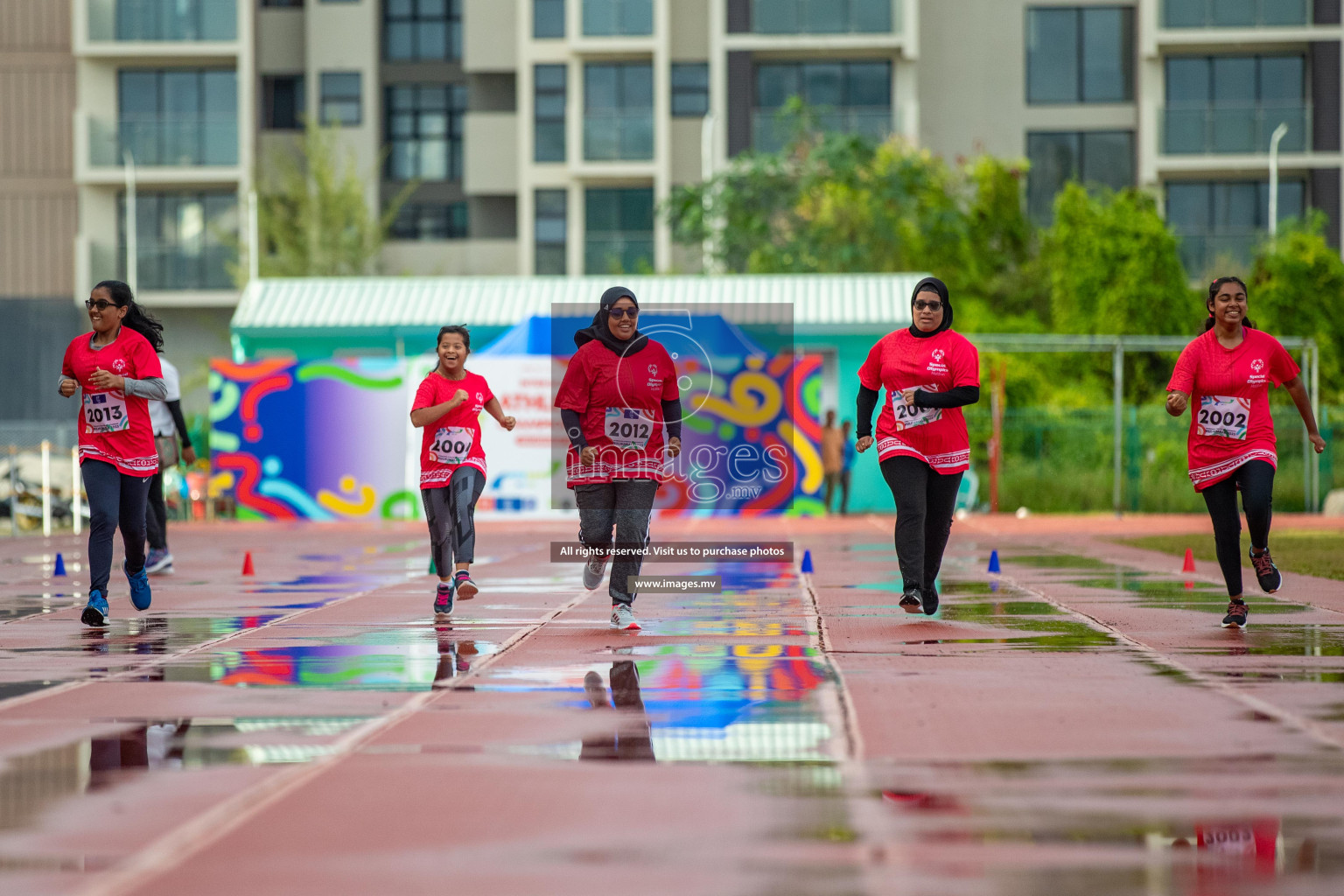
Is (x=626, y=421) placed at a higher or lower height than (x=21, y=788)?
higher

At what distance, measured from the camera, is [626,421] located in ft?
32.3

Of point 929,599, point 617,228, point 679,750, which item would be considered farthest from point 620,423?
point 617,228

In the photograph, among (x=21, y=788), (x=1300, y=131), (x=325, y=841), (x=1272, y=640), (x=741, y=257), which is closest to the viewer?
(x=325, y=841)

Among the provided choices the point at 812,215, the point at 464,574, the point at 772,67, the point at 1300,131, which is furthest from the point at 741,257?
the point at 464,574

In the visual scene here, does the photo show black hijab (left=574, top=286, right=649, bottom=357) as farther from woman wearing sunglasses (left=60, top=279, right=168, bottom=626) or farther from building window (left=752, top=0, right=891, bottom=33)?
building window (left=752, top=0, right=891, bottom=33)

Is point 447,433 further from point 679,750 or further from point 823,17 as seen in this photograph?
point 823,17

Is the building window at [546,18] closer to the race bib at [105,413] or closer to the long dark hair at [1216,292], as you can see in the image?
the race bib at [105,413]

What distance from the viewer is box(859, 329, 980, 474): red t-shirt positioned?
1029 cm

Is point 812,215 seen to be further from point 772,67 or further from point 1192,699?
point 1192,699

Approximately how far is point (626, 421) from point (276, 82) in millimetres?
40763

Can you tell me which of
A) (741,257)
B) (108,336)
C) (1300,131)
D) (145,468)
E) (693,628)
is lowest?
(693,628)

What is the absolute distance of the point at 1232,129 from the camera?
1706 inches

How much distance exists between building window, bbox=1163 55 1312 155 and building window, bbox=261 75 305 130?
74.7 ft

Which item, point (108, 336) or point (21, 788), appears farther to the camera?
point (108, 336)
